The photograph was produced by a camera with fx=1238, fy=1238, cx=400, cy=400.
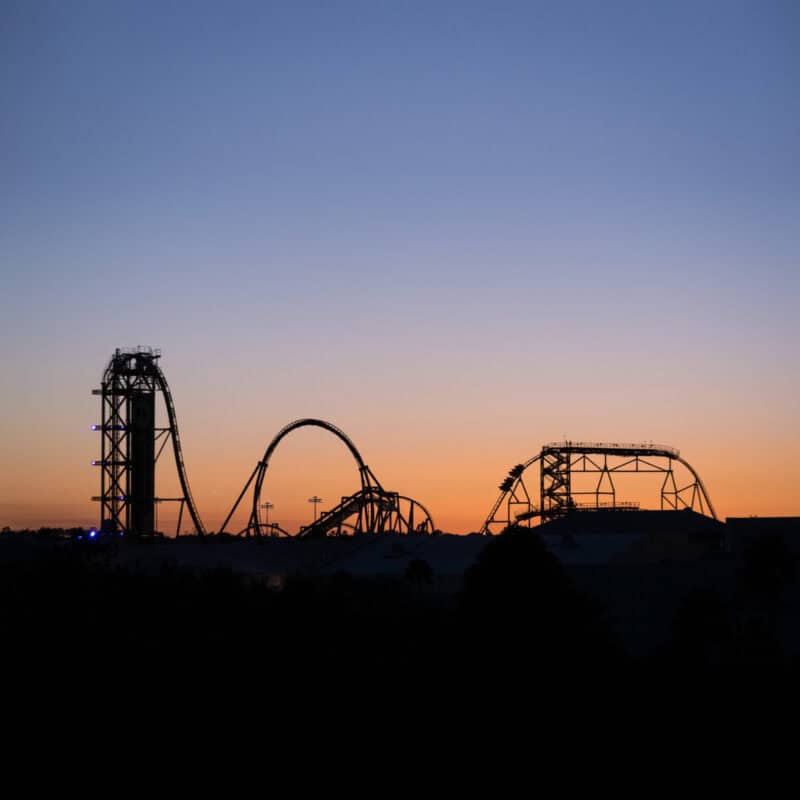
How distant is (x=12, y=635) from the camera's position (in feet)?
99.2

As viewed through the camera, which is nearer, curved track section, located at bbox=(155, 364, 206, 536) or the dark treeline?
the dark treeline

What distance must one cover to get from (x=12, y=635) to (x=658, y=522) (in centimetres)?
4747

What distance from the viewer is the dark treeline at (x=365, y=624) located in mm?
30828

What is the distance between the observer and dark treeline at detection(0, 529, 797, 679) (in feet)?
101

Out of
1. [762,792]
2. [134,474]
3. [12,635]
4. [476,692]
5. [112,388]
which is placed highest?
[112,388]

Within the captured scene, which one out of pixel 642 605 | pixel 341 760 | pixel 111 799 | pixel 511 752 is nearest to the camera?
pixel 111 799

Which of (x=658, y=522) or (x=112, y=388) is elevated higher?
(x=112, y=388)

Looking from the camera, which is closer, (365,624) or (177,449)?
(365,624)

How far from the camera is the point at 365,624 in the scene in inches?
1564

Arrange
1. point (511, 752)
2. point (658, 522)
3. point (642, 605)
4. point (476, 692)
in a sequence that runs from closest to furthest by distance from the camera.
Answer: point (511, 752)
point (476, 692)
point (642, 605)
point (658, 522)

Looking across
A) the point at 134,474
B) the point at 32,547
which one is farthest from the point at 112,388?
the point at 32,547

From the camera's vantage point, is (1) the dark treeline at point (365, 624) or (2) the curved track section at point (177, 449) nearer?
(1) the dark treeline at point (365, 624)

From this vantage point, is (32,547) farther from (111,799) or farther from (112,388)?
(111,799)

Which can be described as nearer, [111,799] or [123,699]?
[111,799]
